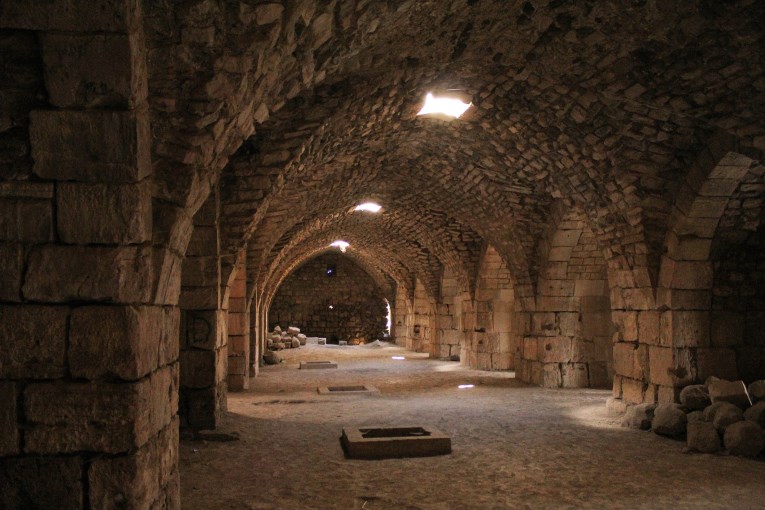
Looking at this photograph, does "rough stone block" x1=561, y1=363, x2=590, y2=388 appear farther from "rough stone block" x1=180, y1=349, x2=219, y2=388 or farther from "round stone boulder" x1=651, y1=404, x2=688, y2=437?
"rough stone block" x1=180, y1=349, x2=219, y2=388

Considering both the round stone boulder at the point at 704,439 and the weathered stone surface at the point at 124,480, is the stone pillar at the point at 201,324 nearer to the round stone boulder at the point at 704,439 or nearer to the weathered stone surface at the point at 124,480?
the weathered stone surface at the point at 124,480

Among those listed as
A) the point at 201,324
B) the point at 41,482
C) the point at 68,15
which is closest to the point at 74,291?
the point at 41,482

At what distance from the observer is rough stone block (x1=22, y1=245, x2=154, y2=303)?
8.70 ft

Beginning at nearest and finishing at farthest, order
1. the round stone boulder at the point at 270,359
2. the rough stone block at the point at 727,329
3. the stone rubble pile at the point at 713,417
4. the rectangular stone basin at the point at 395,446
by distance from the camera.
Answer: the rectangular stone basin at the point at 395,446 < the stone rubble pile at the point at 713,417 < the rough stone block at the point at 727,329 < the round stone boulder at the point at 270,359

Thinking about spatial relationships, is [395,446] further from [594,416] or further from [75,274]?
[75,274]

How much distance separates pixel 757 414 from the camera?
19.2 feet

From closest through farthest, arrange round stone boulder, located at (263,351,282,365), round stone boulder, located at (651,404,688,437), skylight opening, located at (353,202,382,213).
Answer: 1. round stone boulder, located at (651,404,688,437)
2. skylight opening, located at (353,202,382,213)
3. round stone boulder, located at (263,351,282,365)

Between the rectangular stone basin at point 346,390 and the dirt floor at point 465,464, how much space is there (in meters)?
0.94

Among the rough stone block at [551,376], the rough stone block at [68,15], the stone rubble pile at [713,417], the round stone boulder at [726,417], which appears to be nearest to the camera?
the rough stone block at [68,15]

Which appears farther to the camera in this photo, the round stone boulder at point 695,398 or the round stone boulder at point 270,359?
the round stone boulder at point 270,359

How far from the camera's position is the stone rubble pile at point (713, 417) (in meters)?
5.64

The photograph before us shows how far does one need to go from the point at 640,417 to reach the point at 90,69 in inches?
265

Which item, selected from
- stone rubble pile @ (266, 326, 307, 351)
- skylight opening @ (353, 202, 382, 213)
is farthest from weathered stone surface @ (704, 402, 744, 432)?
stone rubble pile @ (266, 326, 307, 351)

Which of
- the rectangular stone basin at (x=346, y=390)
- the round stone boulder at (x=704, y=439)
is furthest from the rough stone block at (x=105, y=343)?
the rectangular stone basin at (x=346, y=390)
